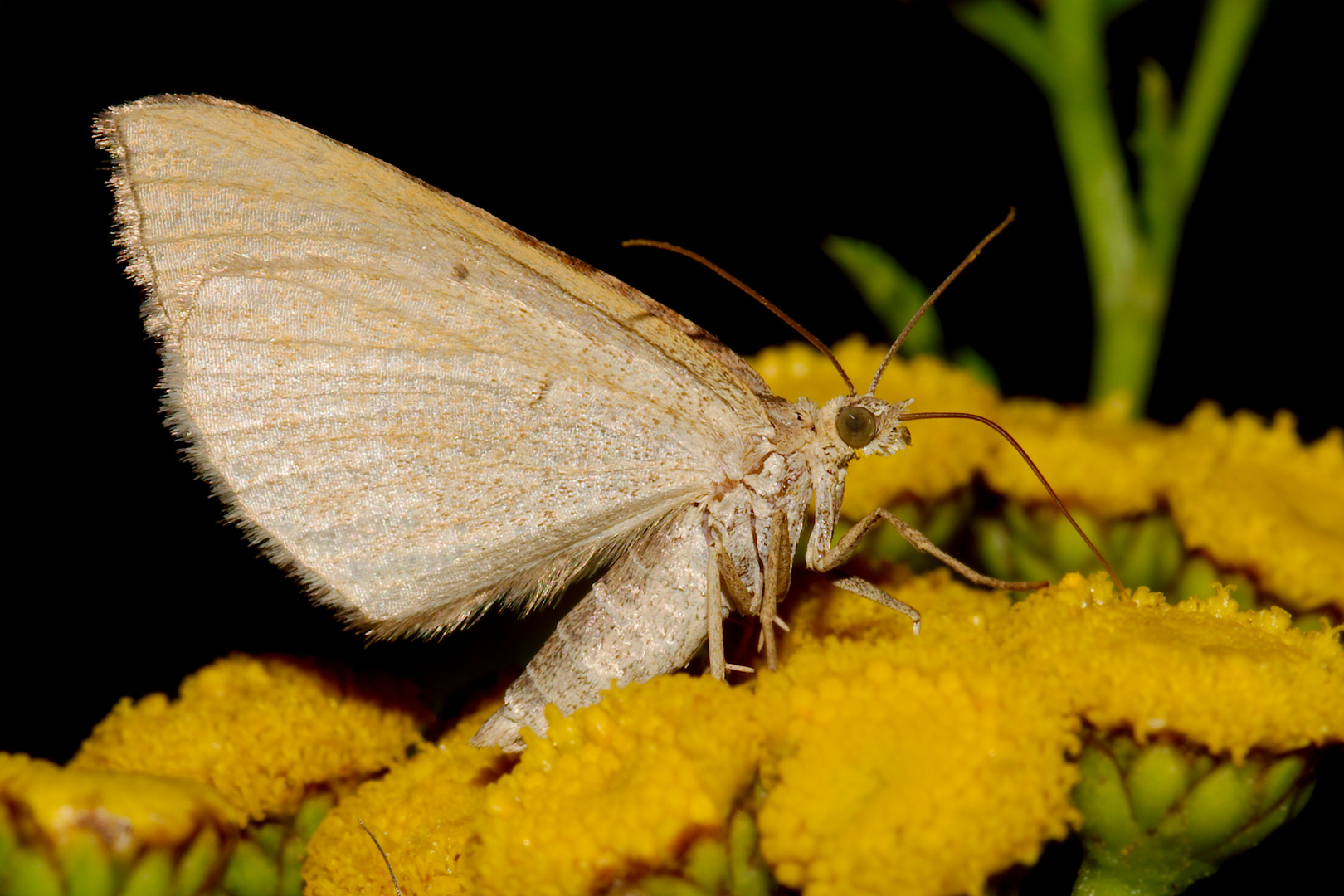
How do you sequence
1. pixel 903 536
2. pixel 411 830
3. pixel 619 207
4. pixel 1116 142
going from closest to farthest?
pixel 411 830
pixel 903 536
pixel 1116 142
pixel 619 207

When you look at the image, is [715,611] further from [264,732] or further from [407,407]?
[264,732]

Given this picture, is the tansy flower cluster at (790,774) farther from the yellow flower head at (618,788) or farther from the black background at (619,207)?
the black background at (619,207)

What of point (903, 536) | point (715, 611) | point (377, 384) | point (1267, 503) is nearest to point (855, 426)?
point (903, 536)

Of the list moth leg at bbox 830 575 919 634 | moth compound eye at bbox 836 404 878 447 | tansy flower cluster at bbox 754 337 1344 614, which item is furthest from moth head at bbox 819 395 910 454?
tansy flower cluster at bbox 754 337 1344 614

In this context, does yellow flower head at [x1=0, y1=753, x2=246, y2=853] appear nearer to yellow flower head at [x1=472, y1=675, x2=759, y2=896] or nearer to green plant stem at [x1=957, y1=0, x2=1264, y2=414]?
yellow flower head at [x1=472, y1=675, x2=759, y2=896]

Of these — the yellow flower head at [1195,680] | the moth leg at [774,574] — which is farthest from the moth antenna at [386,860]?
the yellow flower head at [1195,680]
